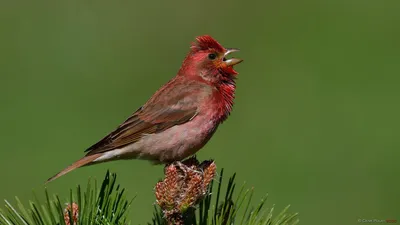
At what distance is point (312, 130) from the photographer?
1049 cm

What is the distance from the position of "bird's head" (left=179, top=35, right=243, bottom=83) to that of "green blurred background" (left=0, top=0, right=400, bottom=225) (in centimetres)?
235

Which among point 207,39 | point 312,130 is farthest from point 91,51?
point 207,39

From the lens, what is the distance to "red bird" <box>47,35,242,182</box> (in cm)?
591

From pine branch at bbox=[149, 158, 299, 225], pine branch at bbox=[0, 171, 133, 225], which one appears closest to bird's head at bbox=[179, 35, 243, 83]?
pine branch at bbox=[149, 158, 299, 225]

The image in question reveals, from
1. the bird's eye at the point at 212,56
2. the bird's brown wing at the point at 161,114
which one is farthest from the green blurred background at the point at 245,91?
the bird's eye at the point at 212,56

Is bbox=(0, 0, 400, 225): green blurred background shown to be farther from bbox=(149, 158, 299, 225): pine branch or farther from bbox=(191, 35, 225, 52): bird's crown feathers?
bbox=(149, 158, 299, 225): pine branch

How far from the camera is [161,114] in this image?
20.4 ft

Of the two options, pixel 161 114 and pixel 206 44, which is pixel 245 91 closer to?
pixel 206 44

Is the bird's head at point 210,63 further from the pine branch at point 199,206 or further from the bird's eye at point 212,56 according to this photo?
the pine branch at point 199,206

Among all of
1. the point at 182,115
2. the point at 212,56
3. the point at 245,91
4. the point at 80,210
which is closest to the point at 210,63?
the point at 212,56

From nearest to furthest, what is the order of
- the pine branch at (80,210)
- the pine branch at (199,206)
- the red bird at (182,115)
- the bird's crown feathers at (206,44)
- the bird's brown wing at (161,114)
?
the pine branch at (80,210) < the pine branch at (199,206) < the red bird at (182,115) < the bird's brown wing at (161,114) < the bird's crown feathers at (206,44)

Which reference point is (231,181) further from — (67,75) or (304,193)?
(67,75)

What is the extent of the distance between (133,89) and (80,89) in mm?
656

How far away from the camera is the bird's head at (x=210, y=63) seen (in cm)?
632
